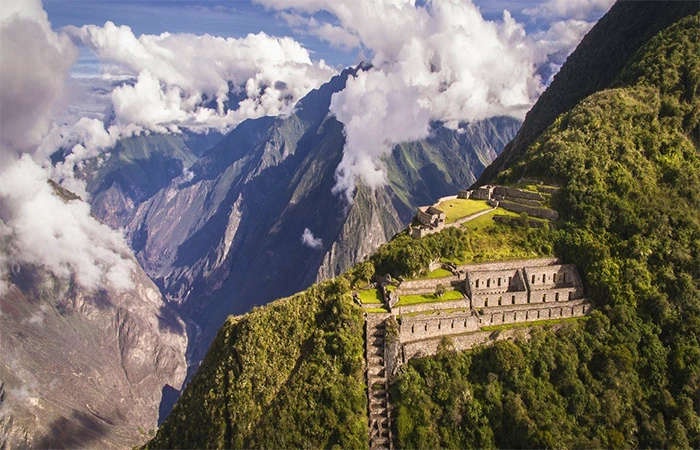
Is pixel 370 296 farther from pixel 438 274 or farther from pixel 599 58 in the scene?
pixel 599 58

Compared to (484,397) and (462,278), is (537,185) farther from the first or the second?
(484,397)

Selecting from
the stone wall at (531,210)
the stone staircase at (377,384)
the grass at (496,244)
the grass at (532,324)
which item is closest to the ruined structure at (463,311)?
the stone staircase at (377,384)

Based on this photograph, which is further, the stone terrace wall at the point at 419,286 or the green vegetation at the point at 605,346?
the stone terrace wall at the point at 419,286

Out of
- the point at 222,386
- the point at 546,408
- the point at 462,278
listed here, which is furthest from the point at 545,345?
the point at 222,386

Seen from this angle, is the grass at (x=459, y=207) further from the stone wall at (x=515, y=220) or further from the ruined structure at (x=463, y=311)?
the ruined structure at (x=463, y=311)

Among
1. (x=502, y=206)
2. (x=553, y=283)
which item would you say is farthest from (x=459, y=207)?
(x=553, y=283)
